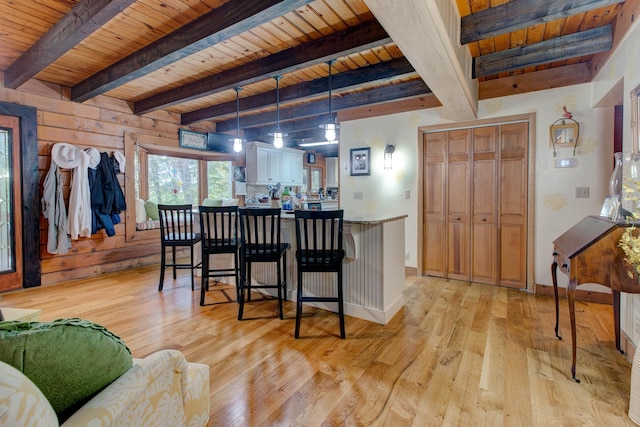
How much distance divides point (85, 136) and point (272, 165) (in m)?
3.30

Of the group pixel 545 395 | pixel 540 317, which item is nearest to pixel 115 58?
pixel 545 395

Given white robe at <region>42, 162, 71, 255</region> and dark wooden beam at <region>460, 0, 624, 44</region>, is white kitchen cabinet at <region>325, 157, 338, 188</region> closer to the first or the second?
white robe at <region>42, 162, 71, 255</region>

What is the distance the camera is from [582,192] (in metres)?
3.29

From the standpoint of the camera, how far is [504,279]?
378 centimetres

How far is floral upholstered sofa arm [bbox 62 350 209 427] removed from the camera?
2.58ft

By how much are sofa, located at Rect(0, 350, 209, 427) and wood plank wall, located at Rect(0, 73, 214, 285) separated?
388 centimetres

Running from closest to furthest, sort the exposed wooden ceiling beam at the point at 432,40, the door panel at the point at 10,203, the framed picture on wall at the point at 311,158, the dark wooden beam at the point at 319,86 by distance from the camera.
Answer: the exposed wooden ceiling beam at the point at 432,40, the dark wooden beam at the point at 319,86, the door panel at the point at 10,203, the framed picture on wall at the point at 311,158

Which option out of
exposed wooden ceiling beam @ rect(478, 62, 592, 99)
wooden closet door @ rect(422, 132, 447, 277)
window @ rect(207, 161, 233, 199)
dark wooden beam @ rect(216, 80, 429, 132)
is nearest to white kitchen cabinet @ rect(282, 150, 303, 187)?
window @ rect(207, 161, 233, 199)

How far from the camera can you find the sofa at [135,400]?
597 millimetres

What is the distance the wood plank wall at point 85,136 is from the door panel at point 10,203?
22cm

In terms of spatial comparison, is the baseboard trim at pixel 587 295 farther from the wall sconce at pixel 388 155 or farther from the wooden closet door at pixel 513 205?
the wall sconce at pixel 388 155

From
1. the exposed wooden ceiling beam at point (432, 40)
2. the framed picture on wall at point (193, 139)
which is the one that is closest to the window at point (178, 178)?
the framed picture on wall at point (193, 139)

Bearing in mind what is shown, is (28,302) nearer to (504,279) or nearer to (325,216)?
(325,216)

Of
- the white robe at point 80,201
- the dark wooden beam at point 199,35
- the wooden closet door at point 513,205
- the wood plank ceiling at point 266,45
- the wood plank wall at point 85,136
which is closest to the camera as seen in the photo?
the dark wooden beam at point 199,35
